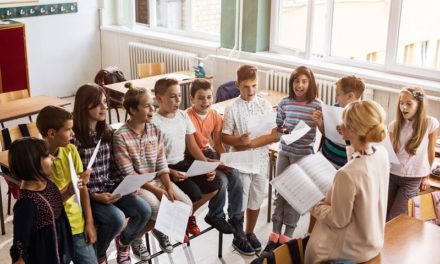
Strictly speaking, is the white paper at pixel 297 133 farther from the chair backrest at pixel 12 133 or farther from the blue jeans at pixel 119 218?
the chair backrest at pixel 12 133

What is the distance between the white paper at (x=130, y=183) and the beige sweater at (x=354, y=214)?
916 millimetres

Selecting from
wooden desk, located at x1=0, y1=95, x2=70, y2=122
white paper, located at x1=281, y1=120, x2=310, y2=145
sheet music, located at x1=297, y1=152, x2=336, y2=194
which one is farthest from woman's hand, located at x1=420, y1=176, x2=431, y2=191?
wooden desk, located at x1=0, y1=95, x2=70, y2=122

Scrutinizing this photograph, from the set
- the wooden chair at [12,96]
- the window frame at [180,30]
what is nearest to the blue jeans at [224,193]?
the wooden chair at [12,96]

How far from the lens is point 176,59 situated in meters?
6.66

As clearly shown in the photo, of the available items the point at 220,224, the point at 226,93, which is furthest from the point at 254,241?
the point at 226,93

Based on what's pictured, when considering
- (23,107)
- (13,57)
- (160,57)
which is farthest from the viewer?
(160,57)

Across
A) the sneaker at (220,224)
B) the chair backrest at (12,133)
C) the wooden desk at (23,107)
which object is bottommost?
the sneaker at (220,224)

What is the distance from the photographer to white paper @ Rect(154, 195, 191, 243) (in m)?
2.82

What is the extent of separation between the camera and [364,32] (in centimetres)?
537

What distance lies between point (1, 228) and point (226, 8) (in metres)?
3.46

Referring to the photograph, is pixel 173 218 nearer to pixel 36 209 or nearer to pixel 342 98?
pixel 36 209

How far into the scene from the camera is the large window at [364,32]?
194 inches

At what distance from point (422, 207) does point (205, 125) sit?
4.58ft

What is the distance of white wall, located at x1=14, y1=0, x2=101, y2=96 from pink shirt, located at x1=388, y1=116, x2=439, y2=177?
17.9 feet
